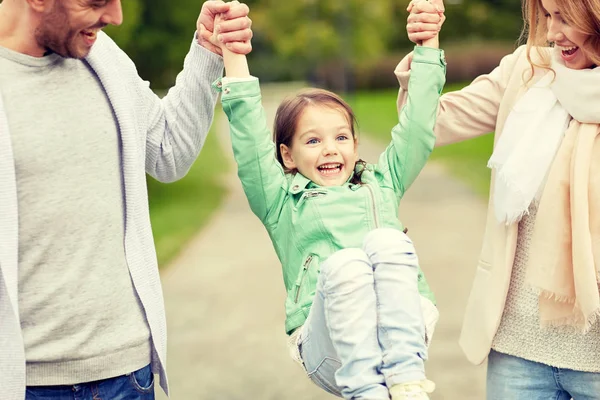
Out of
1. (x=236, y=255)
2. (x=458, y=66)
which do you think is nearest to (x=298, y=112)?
(x=236, y=255)

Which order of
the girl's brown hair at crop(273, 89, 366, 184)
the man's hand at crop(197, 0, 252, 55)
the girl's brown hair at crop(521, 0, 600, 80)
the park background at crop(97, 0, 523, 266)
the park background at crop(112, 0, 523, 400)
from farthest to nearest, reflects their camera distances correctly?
the park background at crop(97, 0, 523, 266) → the park background at crop(112, 0, 523, 400) → the girl's brown hair at crop(273, 89, 366, 184) → the man's hand at crop(197, 0, 252, 55) → the girl's brown hair at crop(521, 0, 600, 80)

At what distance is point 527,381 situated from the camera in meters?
3.28

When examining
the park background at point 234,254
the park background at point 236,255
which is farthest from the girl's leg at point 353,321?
the park background at point 236,255

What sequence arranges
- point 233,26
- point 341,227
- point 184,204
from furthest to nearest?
point 184,204
point 341,227
point 233,26

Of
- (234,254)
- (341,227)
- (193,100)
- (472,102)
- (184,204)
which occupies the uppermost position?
(193,100)

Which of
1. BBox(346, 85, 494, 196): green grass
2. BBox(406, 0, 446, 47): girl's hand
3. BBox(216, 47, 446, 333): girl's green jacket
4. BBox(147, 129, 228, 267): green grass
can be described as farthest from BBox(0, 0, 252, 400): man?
BBox(346, 85, 494, 196): green grass

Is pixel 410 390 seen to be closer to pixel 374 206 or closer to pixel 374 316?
pixel 374 316

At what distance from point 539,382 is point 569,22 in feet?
3.82

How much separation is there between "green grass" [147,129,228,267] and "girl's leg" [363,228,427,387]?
275 inches

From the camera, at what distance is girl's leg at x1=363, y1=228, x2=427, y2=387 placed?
2.79 metres

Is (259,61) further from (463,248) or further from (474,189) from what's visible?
(463,248)

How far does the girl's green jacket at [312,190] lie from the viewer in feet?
10.3

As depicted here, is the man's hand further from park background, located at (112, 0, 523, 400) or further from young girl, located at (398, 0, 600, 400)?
park background, located at (112, 0, 523, 400)

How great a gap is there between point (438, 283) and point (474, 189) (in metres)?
6.07
